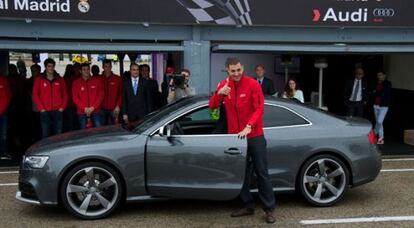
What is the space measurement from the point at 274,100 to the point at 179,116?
1225 millimetres

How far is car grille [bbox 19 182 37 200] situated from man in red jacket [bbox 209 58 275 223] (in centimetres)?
215

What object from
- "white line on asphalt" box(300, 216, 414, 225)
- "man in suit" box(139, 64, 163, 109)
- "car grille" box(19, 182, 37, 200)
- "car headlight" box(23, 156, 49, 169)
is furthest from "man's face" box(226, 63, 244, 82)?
"man in suit" box(139, 64, 163, 109)

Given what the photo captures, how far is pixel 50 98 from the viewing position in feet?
29.6

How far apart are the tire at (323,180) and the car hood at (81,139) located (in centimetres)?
210

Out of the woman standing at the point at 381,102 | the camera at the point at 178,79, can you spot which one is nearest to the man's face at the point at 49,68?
the camera at the point at 178,79

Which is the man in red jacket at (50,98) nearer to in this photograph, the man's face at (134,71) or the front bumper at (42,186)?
the man's face at (134,71)

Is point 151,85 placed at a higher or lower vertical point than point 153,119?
higher

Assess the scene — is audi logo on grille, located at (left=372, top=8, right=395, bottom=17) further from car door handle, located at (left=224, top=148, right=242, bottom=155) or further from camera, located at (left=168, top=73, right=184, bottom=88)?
car door handle, located at (left=224, top=148, right=242, bottom=155)

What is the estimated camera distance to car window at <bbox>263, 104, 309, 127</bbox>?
615 centimetres

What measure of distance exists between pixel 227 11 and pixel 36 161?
5270 millimetres

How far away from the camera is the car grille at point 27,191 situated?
18.3 ft

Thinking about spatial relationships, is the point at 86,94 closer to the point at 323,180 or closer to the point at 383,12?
the point at 323,180

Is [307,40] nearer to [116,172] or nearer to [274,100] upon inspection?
[274,100]

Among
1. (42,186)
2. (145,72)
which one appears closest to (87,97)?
(145,72)
